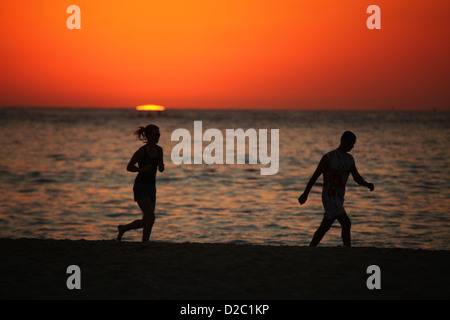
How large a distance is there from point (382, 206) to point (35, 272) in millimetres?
13628

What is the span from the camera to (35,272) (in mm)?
7195

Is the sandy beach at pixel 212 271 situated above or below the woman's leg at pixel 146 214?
below

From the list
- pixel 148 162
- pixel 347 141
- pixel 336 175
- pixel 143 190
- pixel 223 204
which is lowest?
pixel 223 204

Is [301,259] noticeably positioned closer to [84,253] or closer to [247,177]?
[84,253]

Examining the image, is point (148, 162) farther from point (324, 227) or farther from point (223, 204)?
point (223, 204)

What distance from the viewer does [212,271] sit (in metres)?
7.28

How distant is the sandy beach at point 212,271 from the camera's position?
6.41m

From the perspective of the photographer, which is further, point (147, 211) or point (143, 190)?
point (147, 211)

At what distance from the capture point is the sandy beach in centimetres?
641

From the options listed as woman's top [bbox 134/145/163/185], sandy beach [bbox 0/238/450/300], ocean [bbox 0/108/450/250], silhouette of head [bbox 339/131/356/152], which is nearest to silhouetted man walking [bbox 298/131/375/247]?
silhouette of head [bbox 339/131/356/152]

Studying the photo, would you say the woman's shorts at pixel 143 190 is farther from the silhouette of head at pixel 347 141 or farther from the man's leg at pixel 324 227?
the silhouette of head at pixel 347 141

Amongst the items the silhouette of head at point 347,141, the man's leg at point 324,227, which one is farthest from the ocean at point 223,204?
the silhouette of head at point 347,141

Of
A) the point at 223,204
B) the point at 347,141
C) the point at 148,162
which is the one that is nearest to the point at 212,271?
the point at 148,162

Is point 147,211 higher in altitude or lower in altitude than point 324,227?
higher
